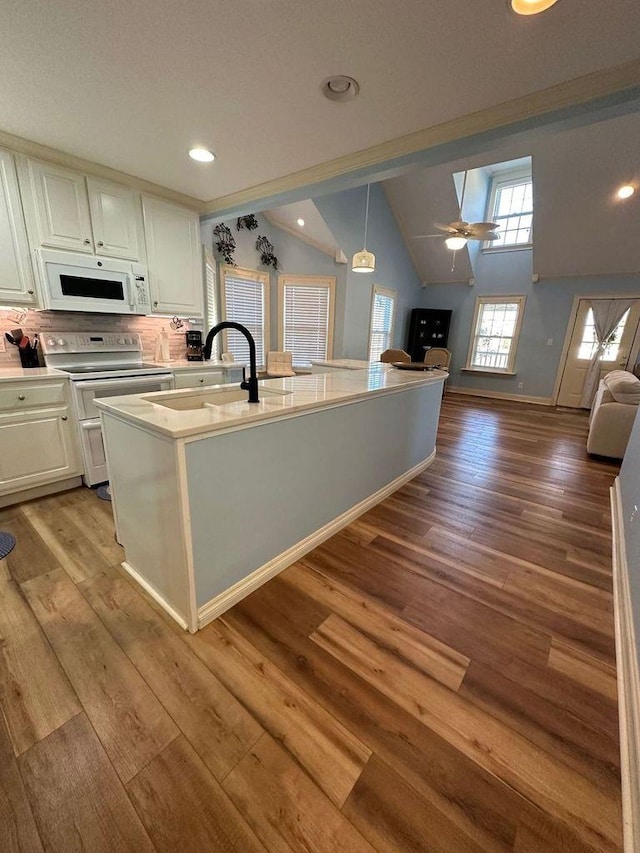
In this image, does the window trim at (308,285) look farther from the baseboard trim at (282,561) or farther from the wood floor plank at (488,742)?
the wood floor plank at (488,742)

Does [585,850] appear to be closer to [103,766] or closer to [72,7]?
[103,766]

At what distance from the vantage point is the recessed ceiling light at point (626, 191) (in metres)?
4.57

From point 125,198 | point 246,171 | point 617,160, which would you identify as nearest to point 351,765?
point 246,171

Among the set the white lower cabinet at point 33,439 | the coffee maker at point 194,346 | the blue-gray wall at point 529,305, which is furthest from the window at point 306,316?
the blue-gray wall at point 529,305

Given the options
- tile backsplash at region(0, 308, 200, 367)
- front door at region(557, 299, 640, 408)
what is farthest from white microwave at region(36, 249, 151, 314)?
front door at region(557, 299, 640, 408)

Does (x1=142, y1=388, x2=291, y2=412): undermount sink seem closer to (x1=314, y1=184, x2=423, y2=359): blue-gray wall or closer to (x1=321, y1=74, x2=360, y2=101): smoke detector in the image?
(x1=321, y1=74, x2=360, y2=101): smoke detector

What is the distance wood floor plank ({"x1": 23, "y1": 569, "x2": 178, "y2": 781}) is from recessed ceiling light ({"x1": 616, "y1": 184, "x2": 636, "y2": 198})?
23.4ft

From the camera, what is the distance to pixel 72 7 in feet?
4.58

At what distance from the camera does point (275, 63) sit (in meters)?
1.66

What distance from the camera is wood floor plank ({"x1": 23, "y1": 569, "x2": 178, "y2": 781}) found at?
111 cm

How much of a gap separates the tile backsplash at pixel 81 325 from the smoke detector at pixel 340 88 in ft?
8.49

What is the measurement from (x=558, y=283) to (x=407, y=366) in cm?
538

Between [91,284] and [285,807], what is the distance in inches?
136

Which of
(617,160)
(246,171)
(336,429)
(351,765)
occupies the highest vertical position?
(617,160)
